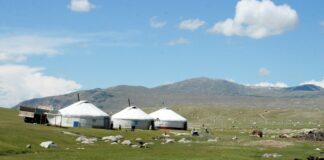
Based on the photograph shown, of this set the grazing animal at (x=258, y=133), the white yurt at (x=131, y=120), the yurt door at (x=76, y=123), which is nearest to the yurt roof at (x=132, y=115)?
the white yurt at (x=131, y=120)

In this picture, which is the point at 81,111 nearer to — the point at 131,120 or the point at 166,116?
the point at 131,120

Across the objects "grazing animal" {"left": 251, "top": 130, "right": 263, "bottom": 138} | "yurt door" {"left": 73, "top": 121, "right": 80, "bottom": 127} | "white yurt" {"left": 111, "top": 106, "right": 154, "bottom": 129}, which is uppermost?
"white yurt" {"left": 111, "top": 106, "right": 154, "bottom": 129}

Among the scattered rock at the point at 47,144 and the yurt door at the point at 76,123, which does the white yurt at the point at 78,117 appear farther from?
the scattered rock at the point at 47,144

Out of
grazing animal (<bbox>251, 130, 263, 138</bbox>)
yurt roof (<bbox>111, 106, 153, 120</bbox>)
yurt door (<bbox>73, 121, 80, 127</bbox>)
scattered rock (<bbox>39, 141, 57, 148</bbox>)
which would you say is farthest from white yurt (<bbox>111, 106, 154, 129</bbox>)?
scattered rock (<bbox>39, 141, 57, 148</bbox>)

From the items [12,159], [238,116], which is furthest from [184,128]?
[238,116]

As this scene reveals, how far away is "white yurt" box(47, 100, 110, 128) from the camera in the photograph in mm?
86125

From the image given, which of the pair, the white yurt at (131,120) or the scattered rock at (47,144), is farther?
the white yurt at (131,120)

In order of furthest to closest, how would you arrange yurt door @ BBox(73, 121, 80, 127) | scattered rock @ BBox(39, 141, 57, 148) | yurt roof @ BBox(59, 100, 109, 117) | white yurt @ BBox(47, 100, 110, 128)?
yurt roof @ BBox(59, 100, 109, 117) → white yurt @ BBox(47, 100, 110, 128) → yurt door @ BBox(73, 121, 80, 127) → scattered rock @ BBox(39, 141, 57, 148)

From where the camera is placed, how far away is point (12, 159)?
4022 cm

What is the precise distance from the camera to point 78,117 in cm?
8644

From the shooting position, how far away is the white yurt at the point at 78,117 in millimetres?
86125

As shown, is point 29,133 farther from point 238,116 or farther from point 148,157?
point 238,116

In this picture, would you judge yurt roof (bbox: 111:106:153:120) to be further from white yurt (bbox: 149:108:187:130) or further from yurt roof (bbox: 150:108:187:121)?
yurt roof (bbox: 150:108:187:121)

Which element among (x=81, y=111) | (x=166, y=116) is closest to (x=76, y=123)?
(x=81, y=111)
